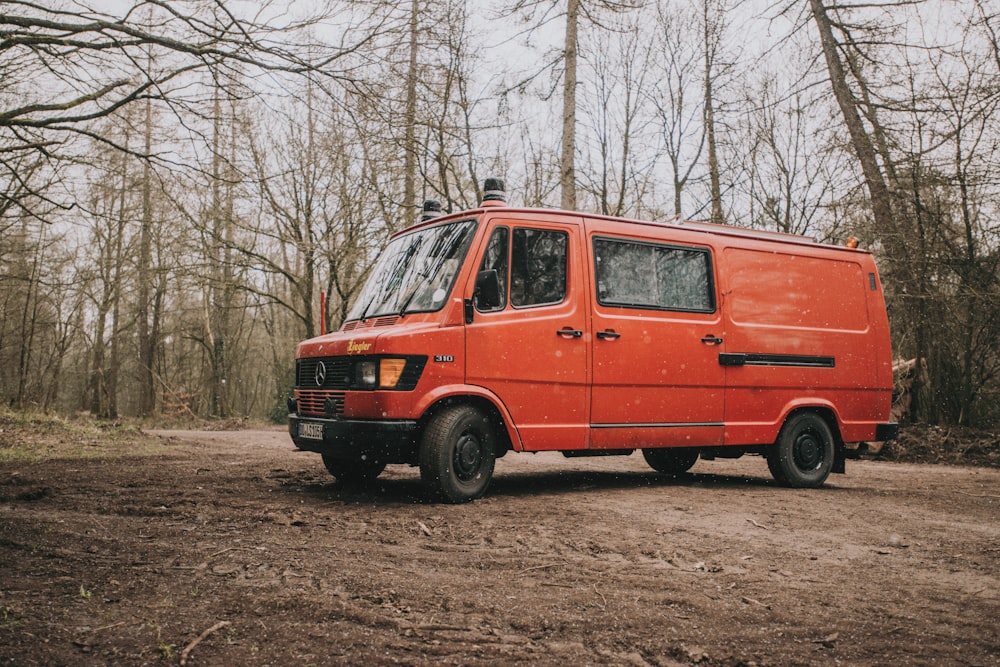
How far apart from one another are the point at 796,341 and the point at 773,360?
37 centimetres

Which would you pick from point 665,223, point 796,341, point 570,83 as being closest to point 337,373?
point 665,223

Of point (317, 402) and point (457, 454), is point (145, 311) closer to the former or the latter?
point (317, 402)

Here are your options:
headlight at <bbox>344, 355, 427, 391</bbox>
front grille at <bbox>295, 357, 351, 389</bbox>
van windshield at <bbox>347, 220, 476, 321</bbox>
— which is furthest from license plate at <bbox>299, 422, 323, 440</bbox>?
van windshield at <bbox>347, 220, 476, 321</bbox>

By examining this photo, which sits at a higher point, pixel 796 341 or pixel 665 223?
pixel 665 223

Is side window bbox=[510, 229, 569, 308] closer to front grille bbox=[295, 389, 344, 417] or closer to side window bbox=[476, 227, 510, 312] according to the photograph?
side window bbox=[476, 227, 510, 312]

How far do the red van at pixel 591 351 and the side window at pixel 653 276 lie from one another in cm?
2

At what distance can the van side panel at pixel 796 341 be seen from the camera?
25.9 ft

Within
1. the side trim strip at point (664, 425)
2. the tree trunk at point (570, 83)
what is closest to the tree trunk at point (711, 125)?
the tree trunk at point (570, 83)

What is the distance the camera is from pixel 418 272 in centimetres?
688

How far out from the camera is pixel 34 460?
949 cm

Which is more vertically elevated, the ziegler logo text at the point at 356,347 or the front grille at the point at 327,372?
the ziegler logo text at the point at 356,347

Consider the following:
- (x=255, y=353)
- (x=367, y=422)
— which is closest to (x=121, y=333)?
(x=255, y=353)

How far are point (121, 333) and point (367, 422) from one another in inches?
1005

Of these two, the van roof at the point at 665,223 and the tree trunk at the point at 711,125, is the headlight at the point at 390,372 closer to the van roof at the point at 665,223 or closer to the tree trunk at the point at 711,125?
the van roof at the point at 665,223
